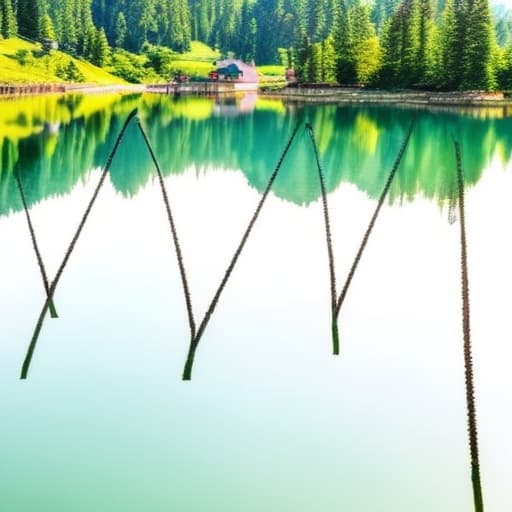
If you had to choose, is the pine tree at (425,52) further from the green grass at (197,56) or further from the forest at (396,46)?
the green grass at (197,56)

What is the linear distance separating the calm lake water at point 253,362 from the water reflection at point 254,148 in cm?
432

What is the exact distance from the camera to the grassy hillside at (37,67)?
4192 inches

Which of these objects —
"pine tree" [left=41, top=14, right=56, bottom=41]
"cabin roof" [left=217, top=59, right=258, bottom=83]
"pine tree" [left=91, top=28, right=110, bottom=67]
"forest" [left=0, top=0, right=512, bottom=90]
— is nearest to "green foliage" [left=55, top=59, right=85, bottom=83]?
"forest" [left=0, top=0, right=512, bottom=90]

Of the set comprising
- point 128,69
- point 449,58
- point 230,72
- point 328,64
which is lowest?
point 449,58

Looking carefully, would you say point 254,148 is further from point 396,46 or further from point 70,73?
point 70,73

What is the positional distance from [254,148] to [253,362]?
126 feet

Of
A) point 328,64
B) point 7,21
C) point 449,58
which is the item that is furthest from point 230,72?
point 449,58

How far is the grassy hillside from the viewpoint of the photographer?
106475 millimetres

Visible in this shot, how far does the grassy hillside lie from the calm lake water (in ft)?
266

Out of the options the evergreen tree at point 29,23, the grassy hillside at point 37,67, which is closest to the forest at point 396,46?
the evergreen tree at point 29,23

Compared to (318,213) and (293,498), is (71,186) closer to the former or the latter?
(318,213)

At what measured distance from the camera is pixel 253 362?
13.6 meters

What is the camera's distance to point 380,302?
56.0 ft

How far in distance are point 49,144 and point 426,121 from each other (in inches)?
1347
